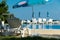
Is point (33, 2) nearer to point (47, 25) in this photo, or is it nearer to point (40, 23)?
point (40, 23)

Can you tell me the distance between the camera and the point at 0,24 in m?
18.3

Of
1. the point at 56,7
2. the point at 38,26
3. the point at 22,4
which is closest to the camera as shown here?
the point at 22,4

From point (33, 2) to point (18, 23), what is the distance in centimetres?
341

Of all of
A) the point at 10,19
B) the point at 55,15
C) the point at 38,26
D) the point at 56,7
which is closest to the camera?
the point at 10,19

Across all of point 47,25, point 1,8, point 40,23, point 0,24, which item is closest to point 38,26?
point 40,23

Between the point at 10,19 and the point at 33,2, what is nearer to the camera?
the point at 33,2

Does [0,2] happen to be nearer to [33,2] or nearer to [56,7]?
[56,7]

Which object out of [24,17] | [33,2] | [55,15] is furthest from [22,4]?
[55,15]

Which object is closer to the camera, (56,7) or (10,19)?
(10,19)

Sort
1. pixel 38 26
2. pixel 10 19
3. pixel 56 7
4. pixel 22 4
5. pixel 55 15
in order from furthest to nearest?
pixel 56 7, pixel 55 15, pixel 38 26, pixel 10 19, pixel 22 4

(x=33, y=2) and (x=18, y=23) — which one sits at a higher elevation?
(x=33, y=2)

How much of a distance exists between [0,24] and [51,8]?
7498 mm

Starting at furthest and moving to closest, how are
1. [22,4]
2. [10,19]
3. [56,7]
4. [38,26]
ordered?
1. [56,7]
2. [38,26]
3. [10,19]
4. [22,4]

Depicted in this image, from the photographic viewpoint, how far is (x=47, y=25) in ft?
73.8
